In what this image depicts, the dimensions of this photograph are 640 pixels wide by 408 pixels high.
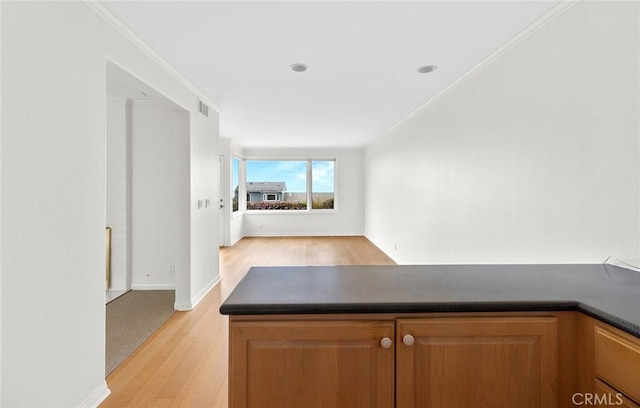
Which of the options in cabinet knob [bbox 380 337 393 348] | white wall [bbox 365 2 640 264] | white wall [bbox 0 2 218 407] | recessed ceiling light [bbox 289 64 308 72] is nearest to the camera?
cabinet knob [bbox 380 337 393 348]

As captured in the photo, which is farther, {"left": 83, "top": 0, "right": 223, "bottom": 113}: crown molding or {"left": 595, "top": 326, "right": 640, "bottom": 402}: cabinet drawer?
{"left": 83, "top": 0, "right": 223, "bottom": 113}: crown molding

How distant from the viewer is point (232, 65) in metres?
2.69

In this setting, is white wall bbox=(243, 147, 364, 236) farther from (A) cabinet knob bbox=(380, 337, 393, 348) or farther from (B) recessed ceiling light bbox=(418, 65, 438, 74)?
(A) cabinet knob bbox=(380, 337, 393, 348)

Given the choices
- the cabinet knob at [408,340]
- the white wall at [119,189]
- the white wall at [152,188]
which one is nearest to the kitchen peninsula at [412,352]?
the cabinet knob at [408,340]

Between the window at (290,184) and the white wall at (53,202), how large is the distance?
235 inches

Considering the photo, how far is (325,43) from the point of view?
229 centimetres

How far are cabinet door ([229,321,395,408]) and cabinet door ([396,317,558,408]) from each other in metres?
0.08

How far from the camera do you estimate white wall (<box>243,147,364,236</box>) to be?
795 cm

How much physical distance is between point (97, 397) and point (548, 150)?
3.15m

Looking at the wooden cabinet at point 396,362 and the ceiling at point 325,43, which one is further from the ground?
the ceiling at point 325,43

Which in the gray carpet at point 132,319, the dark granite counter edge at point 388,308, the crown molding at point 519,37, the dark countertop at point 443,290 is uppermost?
the crown molding at point 519,37

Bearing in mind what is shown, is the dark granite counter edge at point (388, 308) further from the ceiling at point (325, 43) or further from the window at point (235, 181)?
the window at point (235, 181)

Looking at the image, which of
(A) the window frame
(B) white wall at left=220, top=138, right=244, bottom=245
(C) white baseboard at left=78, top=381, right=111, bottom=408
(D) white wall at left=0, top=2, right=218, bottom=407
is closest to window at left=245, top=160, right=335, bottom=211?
(A) the window frame

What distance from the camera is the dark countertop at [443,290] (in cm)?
98
